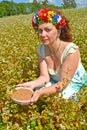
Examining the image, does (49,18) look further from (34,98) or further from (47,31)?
(34,98)

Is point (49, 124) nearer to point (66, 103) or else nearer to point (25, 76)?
point (66, 103)

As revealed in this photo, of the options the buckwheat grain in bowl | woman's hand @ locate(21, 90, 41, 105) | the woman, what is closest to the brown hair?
the woman

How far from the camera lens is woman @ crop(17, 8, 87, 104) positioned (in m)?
4.04

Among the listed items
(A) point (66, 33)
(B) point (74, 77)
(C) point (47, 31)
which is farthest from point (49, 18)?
(B) point (74, 77)

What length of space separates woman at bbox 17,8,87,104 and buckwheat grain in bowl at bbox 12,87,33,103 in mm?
125

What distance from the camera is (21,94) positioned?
3666 mm

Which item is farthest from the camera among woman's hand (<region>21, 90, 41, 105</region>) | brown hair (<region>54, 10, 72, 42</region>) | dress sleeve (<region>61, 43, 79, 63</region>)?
brown hair (<region>54, 10, 72, 42</region>)

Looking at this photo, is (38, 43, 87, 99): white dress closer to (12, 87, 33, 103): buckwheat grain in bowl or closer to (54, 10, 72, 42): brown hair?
(54, 10, 72, 42): brown hair

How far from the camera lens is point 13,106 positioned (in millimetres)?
3383

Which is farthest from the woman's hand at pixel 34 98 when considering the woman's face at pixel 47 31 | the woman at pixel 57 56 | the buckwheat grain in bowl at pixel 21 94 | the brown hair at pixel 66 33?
the brown hair at pixel 66 33

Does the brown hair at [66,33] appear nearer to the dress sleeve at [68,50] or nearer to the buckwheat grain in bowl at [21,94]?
the dress sleeve at [68,50]

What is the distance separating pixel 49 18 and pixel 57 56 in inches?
20.0

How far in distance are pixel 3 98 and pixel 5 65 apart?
40.6 inches

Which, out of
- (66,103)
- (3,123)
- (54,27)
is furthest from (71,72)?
(3,123)
